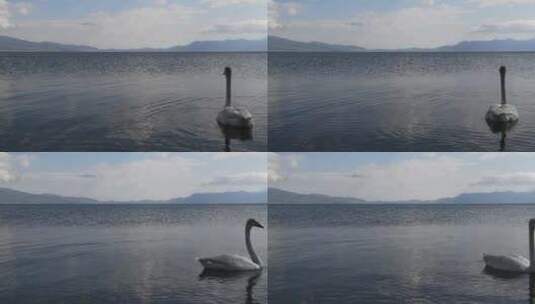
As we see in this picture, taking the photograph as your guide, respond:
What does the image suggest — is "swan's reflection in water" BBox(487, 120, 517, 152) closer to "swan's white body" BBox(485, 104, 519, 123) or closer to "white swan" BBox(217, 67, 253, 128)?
"swan's white body" BBox(485, 104, 519, 123)

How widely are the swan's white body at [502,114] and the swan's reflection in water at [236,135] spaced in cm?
175

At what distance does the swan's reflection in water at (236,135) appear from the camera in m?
5.42

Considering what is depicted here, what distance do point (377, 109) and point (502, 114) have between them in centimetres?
105

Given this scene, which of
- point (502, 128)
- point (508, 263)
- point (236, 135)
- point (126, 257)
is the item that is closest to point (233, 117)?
point (236, 135)

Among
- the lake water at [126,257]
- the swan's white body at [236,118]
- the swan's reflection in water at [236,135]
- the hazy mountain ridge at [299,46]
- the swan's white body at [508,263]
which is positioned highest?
the hazy mountain ridge at [299,46]

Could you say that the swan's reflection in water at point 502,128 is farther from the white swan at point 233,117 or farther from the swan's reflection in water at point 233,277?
the swan's reflection in water at point 233,277

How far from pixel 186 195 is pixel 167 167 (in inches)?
12.7

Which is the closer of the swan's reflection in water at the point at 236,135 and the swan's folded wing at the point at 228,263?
the swan's folded wing at the point at 228,263

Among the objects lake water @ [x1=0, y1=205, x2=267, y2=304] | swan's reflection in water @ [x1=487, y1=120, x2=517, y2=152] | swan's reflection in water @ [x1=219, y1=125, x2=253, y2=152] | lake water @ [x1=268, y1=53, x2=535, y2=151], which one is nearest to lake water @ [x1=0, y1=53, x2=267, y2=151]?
swan's reflection in water @ [x1=219, y1=125, x2=253, y2=152]

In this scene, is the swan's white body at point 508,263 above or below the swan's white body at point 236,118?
below

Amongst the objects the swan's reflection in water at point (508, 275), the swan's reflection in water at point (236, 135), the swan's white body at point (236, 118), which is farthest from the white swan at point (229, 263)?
the swan's reflection in water at point (508, 275)

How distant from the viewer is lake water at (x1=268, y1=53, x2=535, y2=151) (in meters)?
5.46

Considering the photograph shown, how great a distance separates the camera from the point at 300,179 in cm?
538

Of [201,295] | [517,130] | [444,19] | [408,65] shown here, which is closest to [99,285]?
[201,295]
